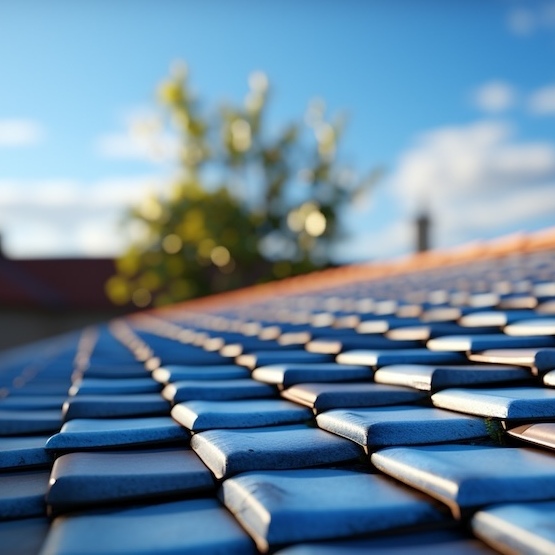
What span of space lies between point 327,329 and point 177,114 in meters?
25.7

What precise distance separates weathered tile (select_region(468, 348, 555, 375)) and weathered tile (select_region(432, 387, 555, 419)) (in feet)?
0.46

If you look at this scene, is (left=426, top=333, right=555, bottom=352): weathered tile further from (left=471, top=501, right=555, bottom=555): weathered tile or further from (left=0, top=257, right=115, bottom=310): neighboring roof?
(left=0, top=257, right=115, bottom=310): neighboring roof

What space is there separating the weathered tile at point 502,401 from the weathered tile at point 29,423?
0.94 metres

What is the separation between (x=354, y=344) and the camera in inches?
95.8

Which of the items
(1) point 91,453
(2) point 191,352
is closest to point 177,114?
(2) point 191,352

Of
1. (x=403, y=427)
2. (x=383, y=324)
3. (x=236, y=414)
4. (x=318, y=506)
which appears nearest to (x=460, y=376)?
(x=403, y=427)

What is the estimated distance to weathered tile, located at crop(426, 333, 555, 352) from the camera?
191 cm

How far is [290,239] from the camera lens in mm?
28469

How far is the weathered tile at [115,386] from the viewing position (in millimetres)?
2125

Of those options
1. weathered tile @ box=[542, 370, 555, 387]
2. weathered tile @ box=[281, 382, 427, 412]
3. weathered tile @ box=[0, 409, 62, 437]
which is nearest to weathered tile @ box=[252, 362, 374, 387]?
weathered tile @ box=[281, 382, 427, 412]

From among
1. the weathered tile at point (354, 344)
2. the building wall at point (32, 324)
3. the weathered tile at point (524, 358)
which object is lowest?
the building wall at point (32, 324)

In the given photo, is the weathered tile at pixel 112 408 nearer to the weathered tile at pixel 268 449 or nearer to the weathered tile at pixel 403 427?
the weathered tile at pixel 268 449

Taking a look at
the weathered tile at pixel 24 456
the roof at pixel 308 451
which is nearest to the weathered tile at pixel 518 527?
the roof at pixel 308 451

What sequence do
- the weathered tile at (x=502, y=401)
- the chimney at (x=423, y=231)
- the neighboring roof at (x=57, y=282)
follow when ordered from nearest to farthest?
the weathered tile at (x=502, y=401) → the chimney at (x=423, y=231) → the neighboring roof at (x=57, y=282)
